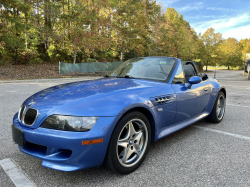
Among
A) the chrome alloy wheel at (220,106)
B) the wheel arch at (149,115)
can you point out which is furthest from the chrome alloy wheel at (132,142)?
the chrome alloy wheel at (220,106)

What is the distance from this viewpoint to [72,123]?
6.55 feet

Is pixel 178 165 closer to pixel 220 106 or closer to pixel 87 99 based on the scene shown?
pixel 87 99

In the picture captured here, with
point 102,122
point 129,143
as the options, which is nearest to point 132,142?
point 129,143

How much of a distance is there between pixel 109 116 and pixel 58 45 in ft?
81.2

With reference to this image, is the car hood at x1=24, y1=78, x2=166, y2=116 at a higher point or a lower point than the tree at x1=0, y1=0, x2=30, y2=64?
lower

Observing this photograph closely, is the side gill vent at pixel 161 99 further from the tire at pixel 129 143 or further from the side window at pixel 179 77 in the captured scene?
the side window at pixel 179 77

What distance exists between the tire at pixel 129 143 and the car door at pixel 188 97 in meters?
0.79

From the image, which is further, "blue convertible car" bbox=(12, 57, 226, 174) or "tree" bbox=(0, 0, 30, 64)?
"tree" bbox=(0, 0, 30, 64)

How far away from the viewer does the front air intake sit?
2190 mm

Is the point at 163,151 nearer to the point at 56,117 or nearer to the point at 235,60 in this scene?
the point at 56,117

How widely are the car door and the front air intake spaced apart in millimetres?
1963

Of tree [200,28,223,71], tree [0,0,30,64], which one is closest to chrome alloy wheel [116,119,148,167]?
tree [0,0,30,64]

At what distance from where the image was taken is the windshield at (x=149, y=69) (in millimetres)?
3393

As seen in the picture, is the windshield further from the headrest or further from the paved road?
the paved road
